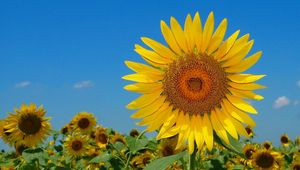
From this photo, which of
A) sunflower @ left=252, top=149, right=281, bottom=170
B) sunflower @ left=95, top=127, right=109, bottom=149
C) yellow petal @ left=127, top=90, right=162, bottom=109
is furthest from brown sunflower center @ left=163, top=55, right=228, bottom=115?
sunflower @ left=95, top=127, right=109, bottom=149

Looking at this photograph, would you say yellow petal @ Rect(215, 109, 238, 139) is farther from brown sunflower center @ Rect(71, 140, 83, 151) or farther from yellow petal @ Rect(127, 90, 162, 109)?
brown sunflower center @ Rect(71, 140, 83, 151)

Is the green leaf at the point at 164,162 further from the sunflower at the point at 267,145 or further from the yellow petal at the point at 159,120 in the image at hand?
the sunflower at the point at 267,145

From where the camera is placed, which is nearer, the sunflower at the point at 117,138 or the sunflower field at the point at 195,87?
the sunflower field at the point at 195,87

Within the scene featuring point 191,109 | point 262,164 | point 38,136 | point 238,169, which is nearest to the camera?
point 191,109

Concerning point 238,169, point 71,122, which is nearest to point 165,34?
point 238,169

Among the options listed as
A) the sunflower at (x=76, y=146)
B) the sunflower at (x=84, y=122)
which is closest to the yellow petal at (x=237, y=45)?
the sunflower at (x=76, y=146)

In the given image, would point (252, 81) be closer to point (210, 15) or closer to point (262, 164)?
point (210, 15)

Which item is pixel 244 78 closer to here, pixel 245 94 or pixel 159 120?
pixel 245 94
